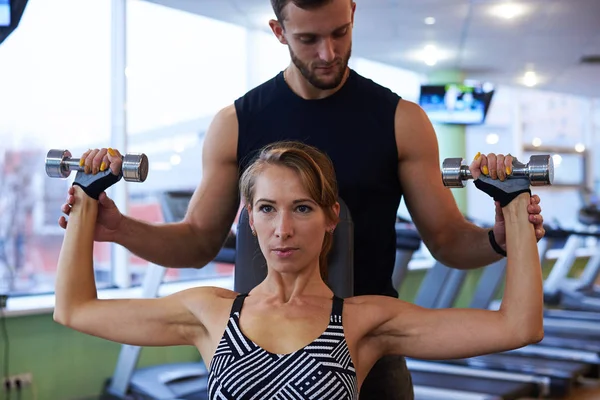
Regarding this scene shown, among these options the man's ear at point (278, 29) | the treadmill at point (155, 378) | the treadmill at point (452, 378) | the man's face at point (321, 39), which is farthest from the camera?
the treadmill at point (452, 378)

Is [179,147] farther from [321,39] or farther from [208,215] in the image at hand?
[321,39]

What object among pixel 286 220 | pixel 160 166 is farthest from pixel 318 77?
pixel 160 166

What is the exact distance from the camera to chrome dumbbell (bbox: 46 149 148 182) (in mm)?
1592

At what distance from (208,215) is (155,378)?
2725mm

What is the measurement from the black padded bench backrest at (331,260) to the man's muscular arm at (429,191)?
0.24 meters

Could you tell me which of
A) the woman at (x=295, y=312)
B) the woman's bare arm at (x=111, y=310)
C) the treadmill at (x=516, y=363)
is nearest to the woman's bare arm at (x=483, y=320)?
the woman at (x=295, y=312)

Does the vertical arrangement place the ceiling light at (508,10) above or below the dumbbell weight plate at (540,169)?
above

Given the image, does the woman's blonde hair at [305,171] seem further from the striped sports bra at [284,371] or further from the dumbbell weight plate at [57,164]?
the dumbbell weight plate at [57,164]

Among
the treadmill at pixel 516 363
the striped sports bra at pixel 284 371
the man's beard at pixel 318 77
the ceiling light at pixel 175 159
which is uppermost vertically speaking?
the man's beard at pixel 318 77

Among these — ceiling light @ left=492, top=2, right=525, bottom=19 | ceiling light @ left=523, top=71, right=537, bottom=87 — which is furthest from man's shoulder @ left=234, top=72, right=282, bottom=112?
ceiling light @ left=523, top=71, right=537, bottom=87

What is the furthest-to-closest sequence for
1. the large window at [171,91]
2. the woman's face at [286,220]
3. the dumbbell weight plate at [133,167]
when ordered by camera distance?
the large window at [171,91]
the dumbbell weight plate at [133,167]
the woman's face at [286,220]

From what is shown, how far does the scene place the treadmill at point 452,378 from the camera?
171 inches

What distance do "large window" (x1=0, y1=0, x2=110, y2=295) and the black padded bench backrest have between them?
304 cm

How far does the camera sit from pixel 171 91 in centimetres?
546
